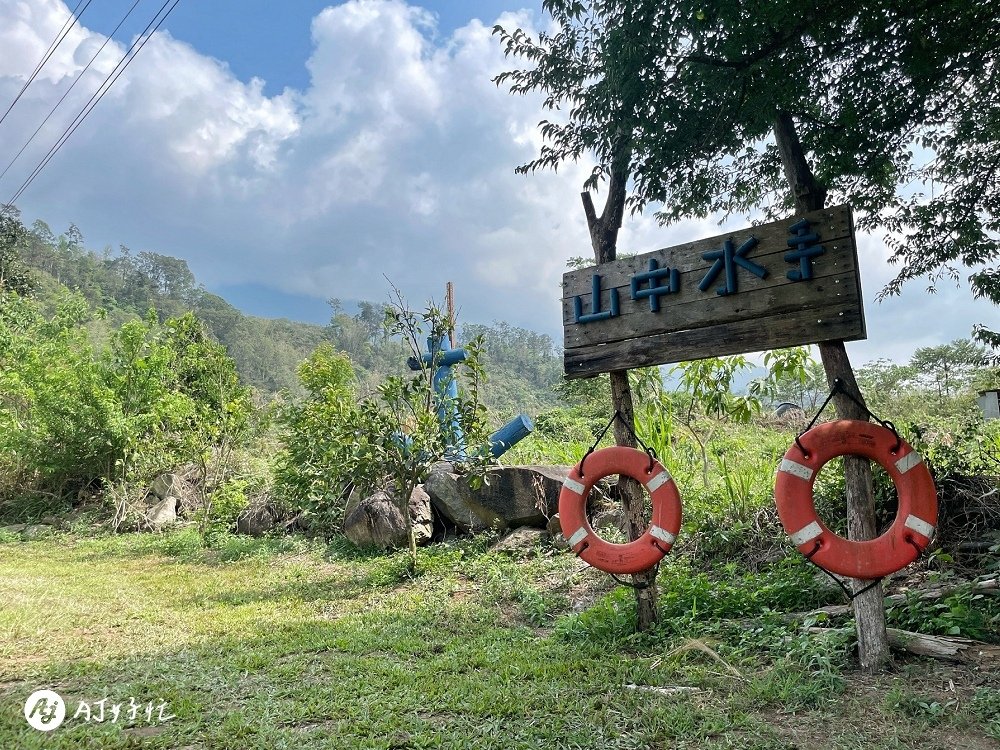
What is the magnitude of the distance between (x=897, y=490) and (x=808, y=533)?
376 millimetres

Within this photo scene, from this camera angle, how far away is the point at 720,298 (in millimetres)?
2861

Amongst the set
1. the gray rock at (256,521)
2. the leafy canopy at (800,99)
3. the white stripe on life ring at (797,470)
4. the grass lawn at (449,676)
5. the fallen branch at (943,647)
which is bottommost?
the grass lawn at (449,676)

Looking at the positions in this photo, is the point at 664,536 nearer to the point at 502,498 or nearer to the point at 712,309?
the point at 712,309

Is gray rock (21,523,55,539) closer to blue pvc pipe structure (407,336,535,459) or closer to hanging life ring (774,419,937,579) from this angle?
blue pvc pipe structure (407,336,535,459)

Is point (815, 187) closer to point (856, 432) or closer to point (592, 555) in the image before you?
point (856, 432)

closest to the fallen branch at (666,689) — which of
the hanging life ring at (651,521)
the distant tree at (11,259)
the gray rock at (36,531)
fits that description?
the hanging life ring at (651,521)

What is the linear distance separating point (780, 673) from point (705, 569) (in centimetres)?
154

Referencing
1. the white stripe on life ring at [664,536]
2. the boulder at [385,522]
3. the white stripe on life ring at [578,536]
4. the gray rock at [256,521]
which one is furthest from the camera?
the gray rock at [256,521]

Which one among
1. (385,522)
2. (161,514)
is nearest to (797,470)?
(385,522)

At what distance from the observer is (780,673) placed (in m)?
2.43

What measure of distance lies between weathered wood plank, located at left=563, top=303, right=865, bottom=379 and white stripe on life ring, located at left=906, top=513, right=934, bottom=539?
0.71 metres

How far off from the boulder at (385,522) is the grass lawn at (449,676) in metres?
0.90

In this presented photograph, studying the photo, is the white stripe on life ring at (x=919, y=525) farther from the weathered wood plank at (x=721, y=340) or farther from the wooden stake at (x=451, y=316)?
the wooden stake at (x=451, y=316)

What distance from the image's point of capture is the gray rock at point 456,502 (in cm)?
548
